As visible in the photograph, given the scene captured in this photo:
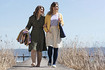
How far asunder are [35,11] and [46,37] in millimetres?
817

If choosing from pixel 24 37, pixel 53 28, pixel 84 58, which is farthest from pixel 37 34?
pixel 84 58

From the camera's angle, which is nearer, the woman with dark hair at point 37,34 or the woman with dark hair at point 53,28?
the woman with dark hair at point 53,28

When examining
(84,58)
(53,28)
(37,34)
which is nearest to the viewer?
(53,28)

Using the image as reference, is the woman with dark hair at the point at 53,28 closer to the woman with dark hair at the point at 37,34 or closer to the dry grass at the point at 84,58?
the woman with dark hair at the point at 37,34

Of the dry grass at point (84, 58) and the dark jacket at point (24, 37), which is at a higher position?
the dark jacket at point (24, 37)

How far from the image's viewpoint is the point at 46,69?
21.2 ft

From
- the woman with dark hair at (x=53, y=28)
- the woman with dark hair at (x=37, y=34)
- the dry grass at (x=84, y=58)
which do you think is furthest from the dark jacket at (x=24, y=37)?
the dry grass at (x=84, y=58)

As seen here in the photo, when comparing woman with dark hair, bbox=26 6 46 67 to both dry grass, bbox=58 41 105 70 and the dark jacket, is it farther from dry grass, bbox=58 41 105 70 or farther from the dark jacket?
dry grass, bbox=58 41 105 70

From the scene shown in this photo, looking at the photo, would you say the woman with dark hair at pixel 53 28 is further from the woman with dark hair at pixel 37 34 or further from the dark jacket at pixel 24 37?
the dark jacket at pixel 24 37

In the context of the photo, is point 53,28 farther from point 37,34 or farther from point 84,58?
point 84,58

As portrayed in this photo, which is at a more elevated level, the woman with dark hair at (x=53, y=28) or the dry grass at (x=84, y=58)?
the woman with dark hair at (x=53, y=28)

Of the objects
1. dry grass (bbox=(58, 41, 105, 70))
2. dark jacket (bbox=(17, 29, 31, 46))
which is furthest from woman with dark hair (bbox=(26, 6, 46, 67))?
dry grass (bbox=(58, 41, 105, 70))

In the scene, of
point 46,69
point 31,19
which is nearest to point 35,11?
point 31,19

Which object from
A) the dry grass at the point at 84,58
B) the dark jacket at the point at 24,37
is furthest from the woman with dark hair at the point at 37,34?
the dry grass at the point at 84,58
